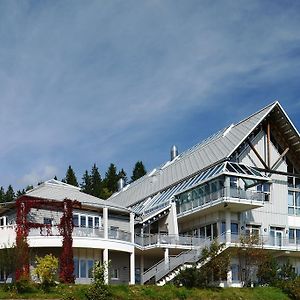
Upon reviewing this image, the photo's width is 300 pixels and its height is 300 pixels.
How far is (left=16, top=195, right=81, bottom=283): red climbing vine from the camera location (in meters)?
38.3

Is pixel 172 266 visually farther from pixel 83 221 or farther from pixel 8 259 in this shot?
pixel 8 259

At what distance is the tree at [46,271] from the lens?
34031mm

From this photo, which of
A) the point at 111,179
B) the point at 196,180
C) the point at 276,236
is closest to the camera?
the point at 276,236

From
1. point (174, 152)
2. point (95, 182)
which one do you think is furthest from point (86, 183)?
point (174, 152)

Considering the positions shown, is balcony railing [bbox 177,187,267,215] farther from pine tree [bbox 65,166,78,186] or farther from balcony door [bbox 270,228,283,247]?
pine tree [bbox 65,166,78,186]

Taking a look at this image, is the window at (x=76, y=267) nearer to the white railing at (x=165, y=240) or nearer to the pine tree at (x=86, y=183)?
the white railing at (x=165, y=240)

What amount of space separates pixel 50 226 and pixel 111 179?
69.0 meters

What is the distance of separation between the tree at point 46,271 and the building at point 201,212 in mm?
4184

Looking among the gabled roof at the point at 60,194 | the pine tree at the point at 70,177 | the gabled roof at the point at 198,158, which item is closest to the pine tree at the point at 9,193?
the pine tree at the point at 70,177

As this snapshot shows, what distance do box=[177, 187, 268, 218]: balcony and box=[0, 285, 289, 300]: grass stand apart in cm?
688

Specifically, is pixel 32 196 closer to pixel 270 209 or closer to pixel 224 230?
pixel 224 230

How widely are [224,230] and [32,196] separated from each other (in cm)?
1478

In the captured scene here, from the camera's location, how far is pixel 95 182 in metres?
115

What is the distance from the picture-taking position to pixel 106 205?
140 ft
